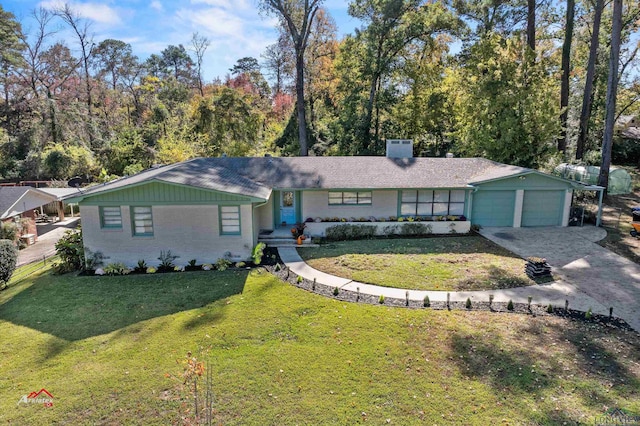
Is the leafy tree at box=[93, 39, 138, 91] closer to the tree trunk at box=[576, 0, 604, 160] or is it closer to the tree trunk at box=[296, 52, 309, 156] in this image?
the tree trunk at box=[296, 52, 309, 156]

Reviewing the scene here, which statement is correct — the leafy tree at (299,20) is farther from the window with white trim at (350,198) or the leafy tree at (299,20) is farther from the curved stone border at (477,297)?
the curved stone border at (477,297)

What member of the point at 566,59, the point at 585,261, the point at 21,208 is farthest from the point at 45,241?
the point at 566,59

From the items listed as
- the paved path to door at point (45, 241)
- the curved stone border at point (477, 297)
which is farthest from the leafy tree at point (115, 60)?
the curved stone border at point (477, 297)

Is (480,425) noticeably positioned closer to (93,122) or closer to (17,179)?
(17,179)

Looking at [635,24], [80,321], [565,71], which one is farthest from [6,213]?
[635,24]

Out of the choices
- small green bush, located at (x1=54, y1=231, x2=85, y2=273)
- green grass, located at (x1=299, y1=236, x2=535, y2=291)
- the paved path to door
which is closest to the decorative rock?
green grass, located at (x1=299, y1=236, x2=535, y2=291)
